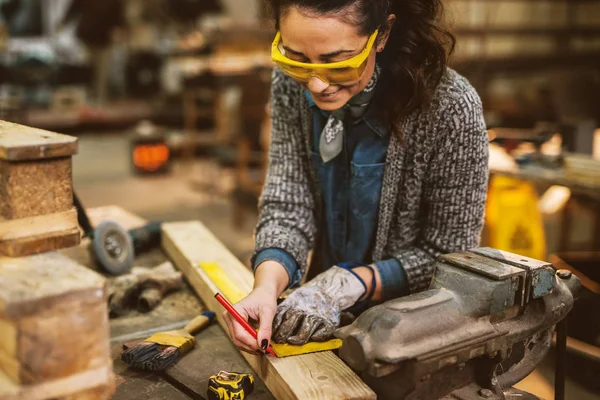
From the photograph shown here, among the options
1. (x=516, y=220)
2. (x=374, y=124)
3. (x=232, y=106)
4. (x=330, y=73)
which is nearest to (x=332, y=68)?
(x=330, y=73)

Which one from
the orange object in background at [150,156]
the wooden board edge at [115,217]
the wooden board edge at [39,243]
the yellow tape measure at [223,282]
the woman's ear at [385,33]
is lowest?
the orange object in background at [150,156]

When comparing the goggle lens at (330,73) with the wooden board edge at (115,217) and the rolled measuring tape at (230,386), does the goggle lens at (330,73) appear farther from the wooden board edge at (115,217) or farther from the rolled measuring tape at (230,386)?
the wooden board edge at (115,217)

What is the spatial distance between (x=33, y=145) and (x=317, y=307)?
0.82m

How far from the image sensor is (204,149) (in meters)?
10.2

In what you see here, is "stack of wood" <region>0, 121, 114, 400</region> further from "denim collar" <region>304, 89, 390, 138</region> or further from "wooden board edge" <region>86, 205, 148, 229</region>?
"wooden board edge" <region>86, 205, 148, 229</region>

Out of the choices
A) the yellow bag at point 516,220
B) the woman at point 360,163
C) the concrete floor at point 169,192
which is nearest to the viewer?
the woman at point 360,163

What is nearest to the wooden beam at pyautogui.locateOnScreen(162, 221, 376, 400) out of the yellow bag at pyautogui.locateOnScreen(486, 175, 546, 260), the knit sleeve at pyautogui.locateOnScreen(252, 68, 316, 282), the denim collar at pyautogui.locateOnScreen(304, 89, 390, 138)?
the knit sleeve at pyautogui.locateOnScreen(252, 68, 316, 282)

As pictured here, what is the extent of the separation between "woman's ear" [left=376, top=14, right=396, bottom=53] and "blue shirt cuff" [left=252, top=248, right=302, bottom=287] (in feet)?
2.21

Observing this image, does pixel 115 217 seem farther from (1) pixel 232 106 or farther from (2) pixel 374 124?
(1) pixel 232 106

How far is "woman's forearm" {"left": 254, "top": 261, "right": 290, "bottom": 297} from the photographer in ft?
5.73

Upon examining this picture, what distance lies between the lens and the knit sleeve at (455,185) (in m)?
1.76

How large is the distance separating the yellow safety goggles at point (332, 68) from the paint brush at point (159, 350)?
0.79m

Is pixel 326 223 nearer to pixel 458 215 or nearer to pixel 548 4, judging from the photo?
pixel 458 215

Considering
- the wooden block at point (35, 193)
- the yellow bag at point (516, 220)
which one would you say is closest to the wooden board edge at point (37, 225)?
the wooden block at point (35, 193)
